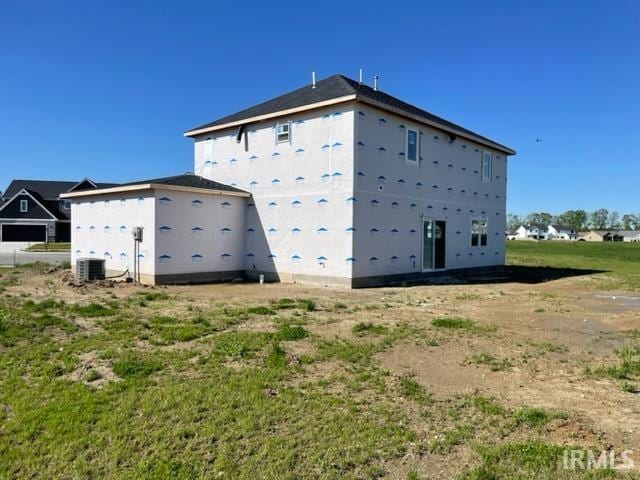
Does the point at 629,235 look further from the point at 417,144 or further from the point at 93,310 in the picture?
the point at 93,310

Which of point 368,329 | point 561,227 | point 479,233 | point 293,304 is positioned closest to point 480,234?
point 479,233

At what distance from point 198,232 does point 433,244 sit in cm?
875

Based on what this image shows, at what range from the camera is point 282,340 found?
676cm

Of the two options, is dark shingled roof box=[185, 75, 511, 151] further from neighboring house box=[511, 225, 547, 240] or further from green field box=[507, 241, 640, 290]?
neighboring house box=[511, 225, 547, 240]

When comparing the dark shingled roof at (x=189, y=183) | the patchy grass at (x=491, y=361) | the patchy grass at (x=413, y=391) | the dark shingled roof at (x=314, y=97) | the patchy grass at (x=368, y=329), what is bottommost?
the patchy grass at (x=413, y=391)

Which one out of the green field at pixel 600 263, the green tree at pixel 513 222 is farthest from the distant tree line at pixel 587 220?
the green field at pixel 600 263

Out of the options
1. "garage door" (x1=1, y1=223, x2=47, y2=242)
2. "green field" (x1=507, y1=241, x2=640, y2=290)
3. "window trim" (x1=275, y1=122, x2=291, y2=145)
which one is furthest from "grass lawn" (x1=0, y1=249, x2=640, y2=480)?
"garage door" (x1=1, y1=223, x2=47, y2=242)

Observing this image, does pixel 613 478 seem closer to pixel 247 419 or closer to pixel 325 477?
pixel 325 477

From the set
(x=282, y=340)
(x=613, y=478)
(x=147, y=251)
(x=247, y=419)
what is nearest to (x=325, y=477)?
(x=247, y=419)

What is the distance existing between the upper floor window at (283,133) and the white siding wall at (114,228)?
4678 millimetres

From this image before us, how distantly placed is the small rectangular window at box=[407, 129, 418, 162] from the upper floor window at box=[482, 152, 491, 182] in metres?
5.77

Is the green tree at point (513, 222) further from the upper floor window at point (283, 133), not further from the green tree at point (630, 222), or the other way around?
the upper floor window at point (283, 133)

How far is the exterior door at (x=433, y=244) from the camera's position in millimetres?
17406

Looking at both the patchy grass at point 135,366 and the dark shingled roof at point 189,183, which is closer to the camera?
the patchy grass at point 135,366
